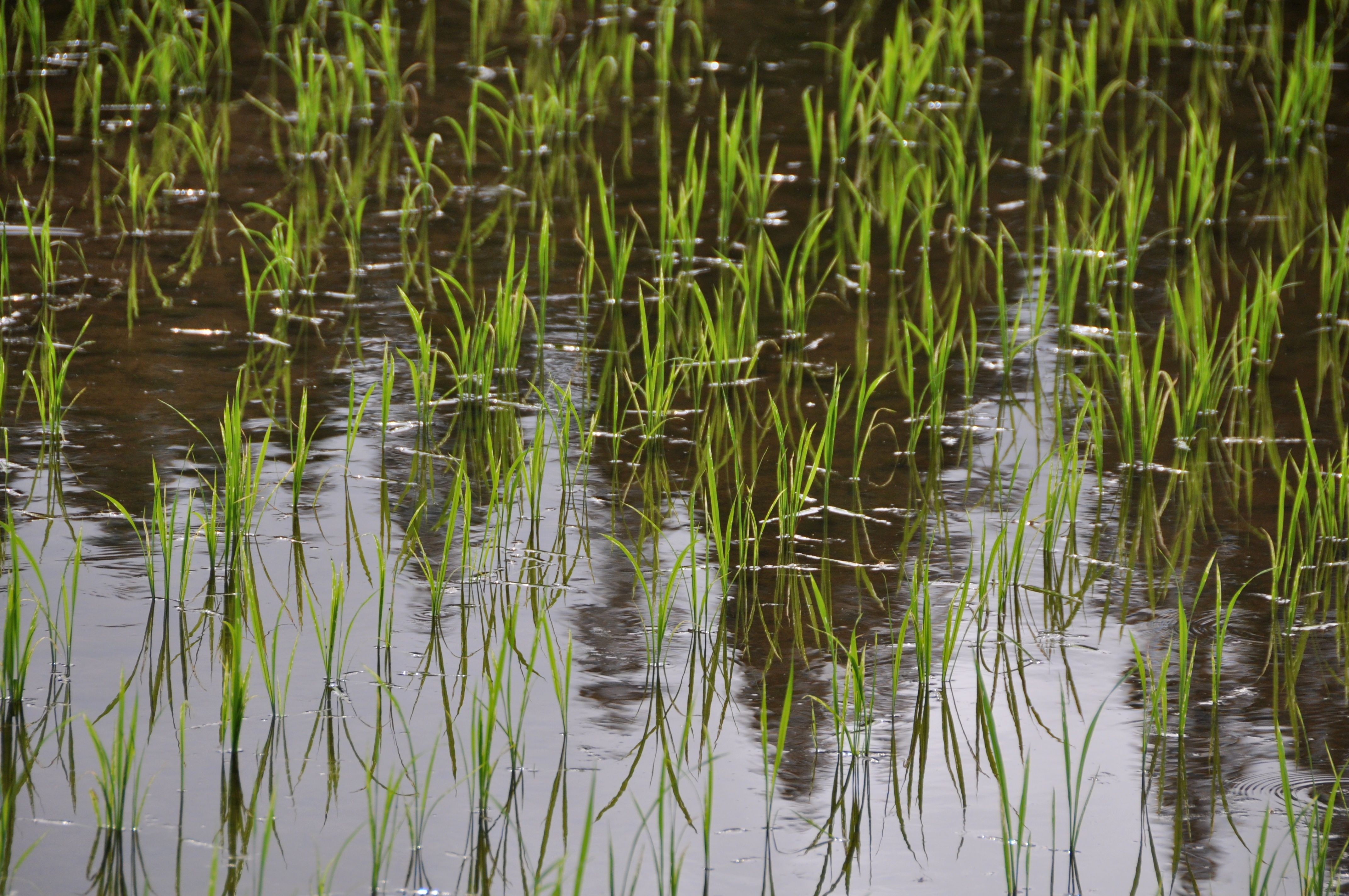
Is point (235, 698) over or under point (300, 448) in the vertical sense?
under

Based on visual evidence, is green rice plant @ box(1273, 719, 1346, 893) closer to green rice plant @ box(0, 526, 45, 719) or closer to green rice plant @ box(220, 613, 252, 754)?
green rice plant @ box(220, 613, 252, 754)

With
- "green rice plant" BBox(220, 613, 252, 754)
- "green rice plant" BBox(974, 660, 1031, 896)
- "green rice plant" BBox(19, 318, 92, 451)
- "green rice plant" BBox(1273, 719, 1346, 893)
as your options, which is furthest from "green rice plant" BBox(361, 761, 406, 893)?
"green rice plant" BBox(19, 318, 92, 451)

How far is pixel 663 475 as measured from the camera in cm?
329

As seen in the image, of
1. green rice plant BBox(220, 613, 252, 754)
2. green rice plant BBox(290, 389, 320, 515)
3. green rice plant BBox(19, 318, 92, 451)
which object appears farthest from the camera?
green rice plant BBox(19, 318, 92, 451)

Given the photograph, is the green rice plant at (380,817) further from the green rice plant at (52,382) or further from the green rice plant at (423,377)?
the green rice plant at (52,382)

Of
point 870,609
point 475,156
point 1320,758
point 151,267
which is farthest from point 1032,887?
point 475,156

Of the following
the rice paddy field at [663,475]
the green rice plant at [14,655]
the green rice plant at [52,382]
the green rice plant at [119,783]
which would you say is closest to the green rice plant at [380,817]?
the rice paddy field at [663,475]

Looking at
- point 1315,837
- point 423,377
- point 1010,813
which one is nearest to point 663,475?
point 423,377

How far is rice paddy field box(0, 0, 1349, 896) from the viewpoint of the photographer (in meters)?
2.17

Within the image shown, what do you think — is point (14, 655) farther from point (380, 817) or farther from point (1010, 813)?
point (1010, 813)

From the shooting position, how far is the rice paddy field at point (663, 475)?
85.4 inches

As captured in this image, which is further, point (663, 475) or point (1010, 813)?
point (663, 475)

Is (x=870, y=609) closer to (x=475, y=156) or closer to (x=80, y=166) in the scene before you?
(x=475, y=156)

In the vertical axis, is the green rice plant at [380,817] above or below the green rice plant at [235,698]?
below
